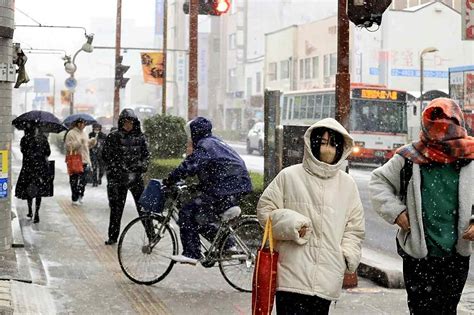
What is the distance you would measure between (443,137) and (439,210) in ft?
1.32

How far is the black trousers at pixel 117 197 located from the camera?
37.6ft

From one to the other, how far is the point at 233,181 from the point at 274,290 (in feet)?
11.8

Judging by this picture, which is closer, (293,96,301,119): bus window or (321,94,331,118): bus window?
(321,94,331,118): bus window

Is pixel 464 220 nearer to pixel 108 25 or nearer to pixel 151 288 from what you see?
pixel 151 288

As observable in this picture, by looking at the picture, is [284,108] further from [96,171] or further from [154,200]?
[154,200]

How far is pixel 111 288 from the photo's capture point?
8531mm

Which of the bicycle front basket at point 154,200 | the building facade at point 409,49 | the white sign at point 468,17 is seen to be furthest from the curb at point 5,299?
the building facade at point 409,49

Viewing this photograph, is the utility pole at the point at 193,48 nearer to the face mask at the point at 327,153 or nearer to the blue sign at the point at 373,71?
the face mask at the point at 327,153

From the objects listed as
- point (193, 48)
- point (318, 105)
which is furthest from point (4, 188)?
point (318, 105)

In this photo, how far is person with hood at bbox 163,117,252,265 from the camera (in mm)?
8141

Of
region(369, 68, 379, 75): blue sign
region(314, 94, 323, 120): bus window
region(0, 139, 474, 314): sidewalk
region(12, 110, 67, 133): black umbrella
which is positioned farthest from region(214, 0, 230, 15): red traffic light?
region(369, 68, 379, 75): blue sign

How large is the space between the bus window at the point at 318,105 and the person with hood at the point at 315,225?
96.1 ft

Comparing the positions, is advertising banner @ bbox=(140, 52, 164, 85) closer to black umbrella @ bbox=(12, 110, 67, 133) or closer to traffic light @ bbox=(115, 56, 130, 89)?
traffic light @ bbox=(115, 56, 130, 89)

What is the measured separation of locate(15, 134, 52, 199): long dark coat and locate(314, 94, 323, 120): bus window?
835 inches
